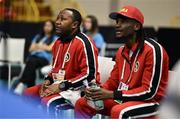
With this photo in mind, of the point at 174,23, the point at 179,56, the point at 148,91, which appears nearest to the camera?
the point at 148,91

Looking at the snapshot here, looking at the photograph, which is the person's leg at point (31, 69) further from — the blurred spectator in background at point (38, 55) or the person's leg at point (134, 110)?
the person's leg at point (134, 110)

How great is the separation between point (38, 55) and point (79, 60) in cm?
434

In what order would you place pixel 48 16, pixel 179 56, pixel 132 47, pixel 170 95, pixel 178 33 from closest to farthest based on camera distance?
pixel 170 95
pixel 132 47
pixel 179 56
pixel 178 33
pixel 48 16

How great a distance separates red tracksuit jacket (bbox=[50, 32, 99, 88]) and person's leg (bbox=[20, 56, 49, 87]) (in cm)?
358

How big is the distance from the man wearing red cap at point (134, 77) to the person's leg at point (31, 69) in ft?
13.9

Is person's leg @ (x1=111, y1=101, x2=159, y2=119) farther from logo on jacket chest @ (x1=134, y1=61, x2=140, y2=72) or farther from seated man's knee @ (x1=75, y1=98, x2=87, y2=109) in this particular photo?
seated man's knee @ (x1=75, y1=98, x2=87, y2=109)

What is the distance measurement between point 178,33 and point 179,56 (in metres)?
0.67

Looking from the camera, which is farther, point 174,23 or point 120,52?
point 174,23

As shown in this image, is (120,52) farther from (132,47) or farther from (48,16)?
(48,16)

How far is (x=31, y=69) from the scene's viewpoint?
8.77 metres

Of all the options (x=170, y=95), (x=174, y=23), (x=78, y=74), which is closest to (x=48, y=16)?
(x=174, y=23)

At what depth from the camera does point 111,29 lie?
39.9ft

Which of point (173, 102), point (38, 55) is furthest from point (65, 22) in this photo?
point (38, 55)

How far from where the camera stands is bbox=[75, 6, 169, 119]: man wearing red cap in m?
3.99
